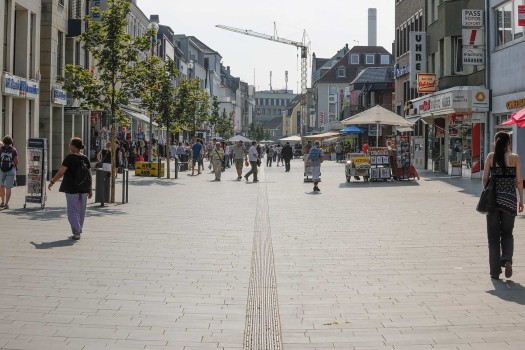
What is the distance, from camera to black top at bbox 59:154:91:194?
12.3 metres

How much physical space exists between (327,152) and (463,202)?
63840 millimetres

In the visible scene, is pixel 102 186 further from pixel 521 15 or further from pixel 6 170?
pixel 521 15

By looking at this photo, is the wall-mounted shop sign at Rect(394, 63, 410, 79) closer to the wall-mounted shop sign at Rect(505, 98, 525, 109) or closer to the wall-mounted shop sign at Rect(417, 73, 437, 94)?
the wall-mounted shop sign at Rect(417, 73, 437, 94)

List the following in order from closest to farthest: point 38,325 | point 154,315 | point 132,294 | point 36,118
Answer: point 38,325 < point 154,315 < point 132,294 < point 36,118

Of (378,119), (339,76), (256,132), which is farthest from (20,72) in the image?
(256,132)

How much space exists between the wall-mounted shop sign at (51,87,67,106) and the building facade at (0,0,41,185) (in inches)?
26.9

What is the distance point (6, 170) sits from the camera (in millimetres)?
17016

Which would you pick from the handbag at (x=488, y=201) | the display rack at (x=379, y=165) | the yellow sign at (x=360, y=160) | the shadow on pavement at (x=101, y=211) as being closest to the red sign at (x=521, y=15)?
the display rack at (x=379, y=165)

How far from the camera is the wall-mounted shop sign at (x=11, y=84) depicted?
2442cm

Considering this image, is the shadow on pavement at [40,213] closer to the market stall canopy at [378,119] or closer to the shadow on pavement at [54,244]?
the shadow on pavement at [54,244]

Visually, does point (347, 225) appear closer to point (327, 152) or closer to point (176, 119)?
point (176, 119)

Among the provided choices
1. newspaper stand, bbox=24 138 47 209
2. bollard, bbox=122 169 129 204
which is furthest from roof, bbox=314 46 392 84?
newspaper stand, bbox=24 138 47 209

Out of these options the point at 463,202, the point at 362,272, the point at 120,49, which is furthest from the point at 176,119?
the point at 362,272

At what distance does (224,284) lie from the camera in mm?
8273
